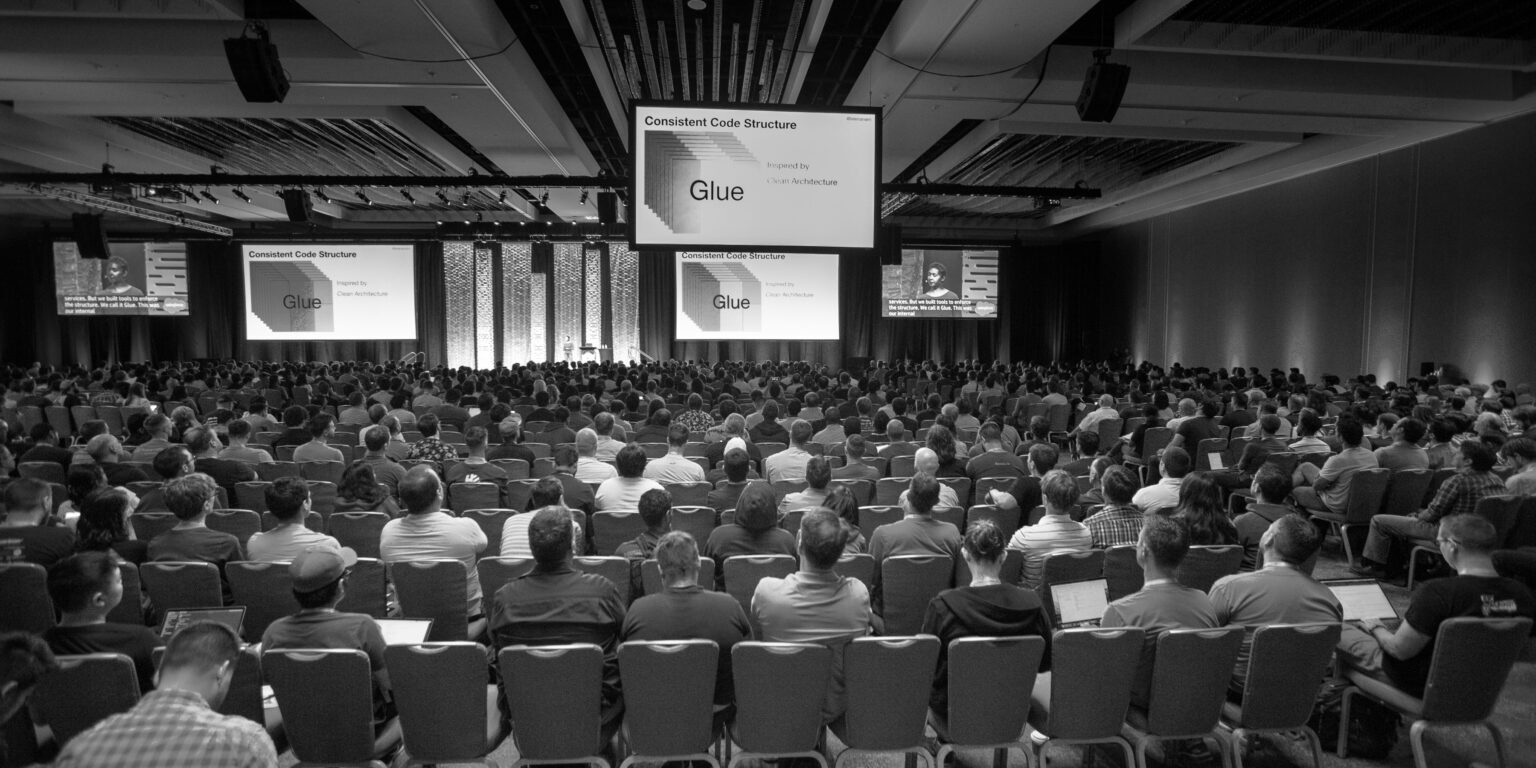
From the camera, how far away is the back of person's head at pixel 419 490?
14.1 feet

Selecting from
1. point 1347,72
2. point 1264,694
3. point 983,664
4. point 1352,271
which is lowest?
point 1264,694

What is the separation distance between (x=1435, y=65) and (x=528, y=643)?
12.7 metres

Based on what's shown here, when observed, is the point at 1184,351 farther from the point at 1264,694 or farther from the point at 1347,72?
the point at 1264,694

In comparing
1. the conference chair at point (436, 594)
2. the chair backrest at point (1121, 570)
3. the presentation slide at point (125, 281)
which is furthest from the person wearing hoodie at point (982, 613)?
the presentation slide at point (125, 281)

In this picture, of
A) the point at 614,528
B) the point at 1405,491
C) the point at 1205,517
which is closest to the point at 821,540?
the point at 614,528

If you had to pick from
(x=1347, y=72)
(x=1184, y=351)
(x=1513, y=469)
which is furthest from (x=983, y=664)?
(x=1184, y=351)

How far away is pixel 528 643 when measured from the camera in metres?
3.02

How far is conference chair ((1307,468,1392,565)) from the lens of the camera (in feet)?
20.2

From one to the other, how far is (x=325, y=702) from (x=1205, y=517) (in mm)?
4253

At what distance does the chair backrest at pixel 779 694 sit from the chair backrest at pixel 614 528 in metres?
2.19

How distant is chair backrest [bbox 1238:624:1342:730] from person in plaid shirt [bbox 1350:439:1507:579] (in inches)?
99.9

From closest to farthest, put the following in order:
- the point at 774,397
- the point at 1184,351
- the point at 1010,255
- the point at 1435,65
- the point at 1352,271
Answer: the point at 1435,65 → the point at 774,397 → the point at 1352,271 → the point at 1184,351 → the point at 1010,255

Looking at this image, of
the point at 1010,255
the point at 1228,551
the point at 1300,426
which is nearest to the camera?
the point at 1228,551

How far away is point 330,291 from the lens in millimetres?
22062
